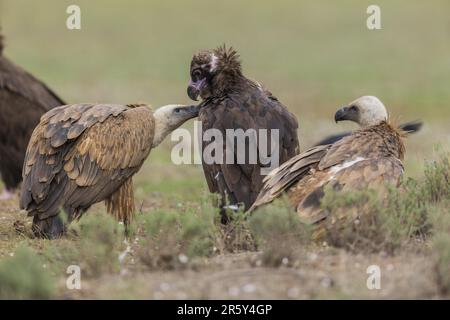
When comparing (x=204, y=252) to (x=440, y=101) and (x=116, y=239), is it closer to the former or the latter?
(x=116, y=239)

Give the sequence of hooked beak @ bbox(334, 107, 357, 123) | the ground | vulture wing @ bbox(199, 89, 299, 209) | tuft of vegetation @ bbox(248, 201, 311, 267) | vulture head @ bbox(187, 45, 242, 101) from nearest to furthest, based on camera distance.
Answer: the ground → tuft of vegetation @ bbox(248, 201, 311, 267) → vulture wing @ bbox(199, 89, 299, 209) → hooked beak @ bbox(334, 107, 357, 123) → vulture head @ bbox(187, 45, 242, 101)

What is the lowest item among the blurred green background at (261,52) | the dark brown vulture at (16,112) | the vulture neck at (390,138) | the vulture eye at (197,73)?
the vulture neck at (390,138)

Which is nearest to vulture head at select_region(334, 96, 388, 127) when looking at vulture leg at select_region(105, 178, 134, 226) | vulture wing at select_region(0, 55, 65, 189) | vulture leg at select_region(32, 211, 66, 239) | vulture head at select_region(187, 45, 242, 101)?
vulture head at select_region(187, 45, 242, 101)

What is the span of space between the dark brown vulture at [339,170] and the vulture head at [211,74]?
1.35 metres

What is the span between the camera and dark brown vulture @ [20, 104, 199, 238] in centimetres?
798

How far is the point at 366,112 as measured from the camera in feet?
26.8

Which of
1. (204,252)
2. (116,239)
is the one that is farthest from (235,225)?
(116,239)

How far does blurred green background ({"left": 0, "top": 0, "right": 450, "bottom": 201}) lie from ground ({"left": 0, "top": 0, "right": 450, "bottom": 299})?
0.05 meters

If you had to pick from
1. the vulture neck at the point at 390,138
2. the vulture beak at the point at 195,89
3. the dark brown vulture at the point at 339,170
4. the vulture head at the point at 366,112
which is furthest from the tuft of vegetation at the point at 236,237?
the vulture beak at the point at 195,89

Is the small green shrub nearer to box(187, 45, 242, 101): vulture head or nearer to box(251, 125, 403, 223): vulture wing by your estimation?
box(251, 125, 403, 223): vulture wing

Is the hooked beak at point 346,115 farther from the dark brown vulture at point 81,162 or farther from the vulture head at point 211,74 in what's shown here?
the dark brown vulture at point 81,162

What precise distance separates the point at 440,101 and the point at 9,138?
12870mm

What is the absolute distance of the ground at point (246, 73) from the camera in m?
5.66

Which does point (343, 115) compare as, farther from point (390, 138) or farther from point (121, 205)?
point (121, 205)
